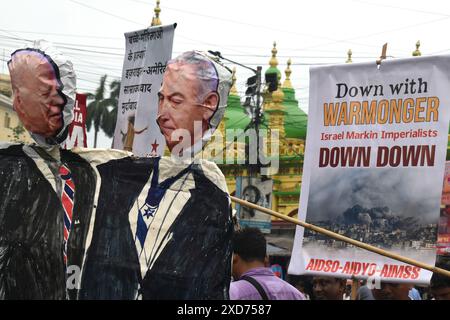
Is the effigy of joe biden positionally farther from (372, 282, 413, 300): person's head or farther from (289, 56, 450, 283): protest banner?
(372, 282, 413, 300): person's head

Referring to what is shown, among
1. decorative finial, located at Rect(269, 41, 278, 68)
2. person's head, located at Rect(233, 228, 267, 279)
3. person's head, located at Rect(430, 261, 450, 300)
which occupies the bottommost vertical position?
person's head, located at Rect(430, 261, 450, 300)

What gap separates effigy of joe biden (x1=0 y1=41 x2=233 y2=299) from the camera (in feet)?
13.4

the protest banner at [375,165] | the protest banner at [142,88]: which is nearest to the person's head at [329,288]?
the protest banner at [375,165]

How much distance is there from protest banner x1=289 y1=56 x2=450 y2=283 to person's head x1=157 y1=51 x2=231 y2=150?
2.14 m

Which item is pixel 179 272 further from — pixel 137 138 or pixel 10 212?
pixel 137 138

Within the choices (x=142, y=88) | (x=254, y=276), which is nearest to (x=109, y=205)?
(x=254, y=276)

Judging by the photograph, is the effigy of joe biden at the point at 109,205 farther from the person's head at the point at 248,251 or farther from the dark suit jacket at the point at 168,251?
the person's head at the point at 248,251

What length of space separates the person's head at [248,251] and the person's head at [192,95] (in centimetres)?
77

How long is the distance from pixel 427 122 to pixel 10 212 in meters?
2.95

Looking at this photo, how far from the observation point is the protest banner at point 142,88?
7.42 meters

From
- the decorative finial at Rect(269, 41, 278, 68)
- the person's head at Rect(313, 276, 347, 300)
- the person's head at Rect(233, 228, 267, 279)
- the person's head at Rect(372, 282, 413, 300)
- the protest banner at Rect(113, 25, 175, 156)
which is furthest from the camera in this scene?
the decorative finial at Rect(269, 41, 278, 68)

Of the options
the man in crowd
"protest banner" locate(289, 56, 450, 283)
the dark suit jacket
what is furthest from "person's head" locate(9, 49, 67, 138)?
"protest banner" locate(289, 56, 450, 283)

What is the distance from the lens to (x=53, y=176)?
4297 millimetres
